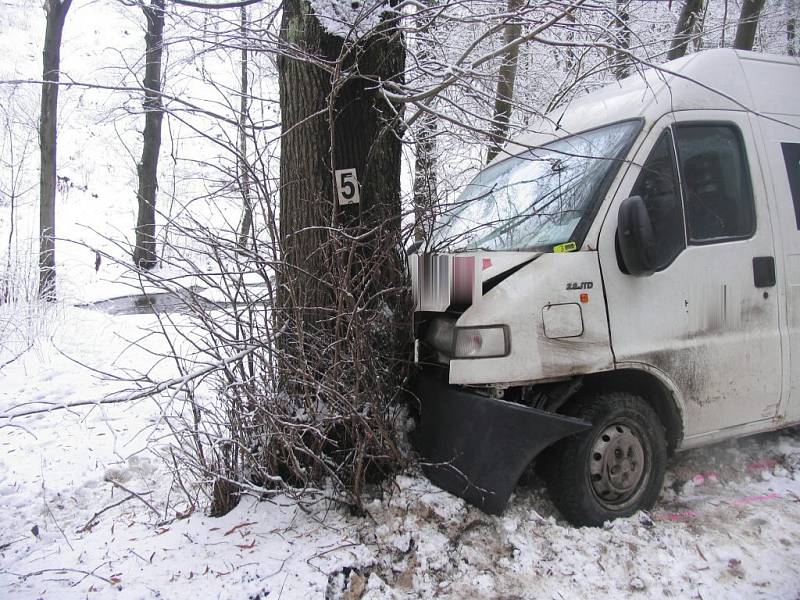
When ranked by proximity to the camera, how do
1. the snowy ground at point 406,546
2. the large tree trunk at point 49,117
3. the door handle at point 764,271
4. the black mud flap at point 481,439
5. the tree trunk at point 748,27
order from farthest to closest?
the large tree trunk at point 49,117, the tree trunk at point 748,27, the door handle at point 764,271, the black mud flap at point 481,439, the snowy ground at point 406,546

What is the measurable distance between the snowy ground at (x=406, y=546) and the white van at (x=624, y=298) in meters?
0.20

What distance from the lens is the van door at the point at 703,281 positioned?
281cm

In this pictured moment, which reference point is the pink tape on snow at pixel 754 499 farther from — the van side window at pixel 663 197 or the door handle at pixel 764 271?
the van side window at pixel 663 197

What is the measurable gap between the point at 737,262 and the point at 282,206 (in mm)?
2685

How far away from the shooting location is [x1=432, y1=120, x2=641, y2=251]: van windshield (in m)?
2.85

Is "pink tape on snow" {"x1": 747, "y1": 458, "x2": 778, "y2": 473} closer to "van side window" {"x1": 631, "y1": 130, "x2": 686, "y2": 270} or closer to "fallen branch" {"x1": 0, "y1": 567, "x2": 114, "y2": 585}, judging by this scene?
"van side window" {"x1": 631, "y1": 130, "x2": 686, "y2": 270}

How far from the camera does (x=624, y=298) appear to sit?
277cm

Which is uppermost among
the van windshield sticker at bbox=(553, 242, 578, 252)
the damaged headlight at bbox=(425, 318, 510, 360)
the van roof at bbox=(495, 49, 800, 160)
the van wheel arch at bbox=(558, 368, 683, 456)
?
the van roof at bbox=(495, 49, 800, 160)

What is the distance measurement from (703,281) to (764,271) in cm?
52

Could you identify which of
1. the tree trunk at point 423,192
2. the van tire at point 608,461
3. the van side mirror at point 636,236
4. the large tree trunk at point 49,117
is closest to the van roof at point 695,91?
the tree trunk at point 423,192

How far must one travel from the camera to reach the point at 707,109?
10.2 ft

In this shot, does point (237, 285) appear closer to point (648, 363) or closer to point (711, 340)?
point (648, 363)

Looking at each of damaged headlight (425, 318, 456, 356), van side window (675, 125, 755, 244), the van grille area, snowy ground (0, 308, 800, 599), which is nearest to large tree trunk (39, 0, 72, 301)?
snowy ground (0, 308, 800, 599)

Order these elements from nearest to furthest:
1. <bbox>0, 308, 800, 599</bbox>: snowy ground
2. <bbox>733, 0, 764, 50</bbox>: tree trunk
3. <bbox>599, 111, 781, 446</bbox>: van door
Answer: <bbox>0, 308, 800, 599</bbox>: snowy ground
<bbox>599, 111, 781, 446</bbox>: van door
<bbox>733, 0, 764, 50</bbox>: tree trunk
